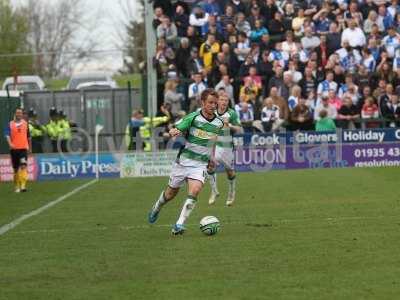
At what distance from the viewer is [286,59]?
30750 mm

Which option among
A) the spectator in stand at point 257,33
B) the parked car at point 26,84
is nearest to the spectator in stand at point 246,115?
the spectator in stand at point 257,33

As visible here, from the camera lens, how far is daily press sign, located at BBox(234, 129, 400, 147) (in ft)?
95.0

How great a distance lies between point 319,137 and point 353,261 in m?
18.9

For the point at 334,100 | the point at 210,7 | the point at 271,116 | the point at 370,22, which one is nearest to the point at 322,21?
the point at 370,22

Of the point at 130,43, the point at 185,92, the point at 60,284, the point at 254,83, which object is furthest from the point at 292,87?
the point at 130,43

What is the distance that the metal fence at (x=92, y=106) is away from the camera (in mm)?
34094

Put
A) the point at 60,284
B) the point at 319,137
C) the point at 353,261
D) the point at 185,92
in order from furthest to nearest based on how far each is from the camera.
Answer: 1. the point at 185,92
2. the point at 319,137
3. the point at 353,261
4. the point at 60,284

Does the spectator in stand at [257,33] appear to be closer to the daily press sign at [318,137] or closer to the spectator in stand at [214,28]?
the spectator in stand at [214,28]

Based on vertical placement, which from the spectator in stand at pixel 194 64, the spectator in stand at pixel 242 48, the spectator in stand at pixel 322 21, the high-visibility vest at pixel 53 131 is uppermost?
the spectator in stand at pixel 322 21

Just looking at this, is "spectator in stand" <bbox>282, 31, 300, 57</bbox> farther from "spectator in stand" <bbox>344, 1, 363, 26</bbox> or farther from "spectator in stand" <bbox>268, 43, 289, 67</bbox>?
"spectator in stand" <bbox>344, 1, 363, 26</bbox>

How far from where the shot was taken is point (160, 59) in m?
31.5

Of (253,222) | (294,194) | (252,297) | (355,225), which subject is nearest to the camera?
(252,297)

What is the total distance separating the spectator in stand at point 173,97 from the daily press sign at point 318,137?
7.80 ft

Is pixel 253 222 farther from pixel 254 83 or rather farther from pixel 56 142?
pixel 56 142
